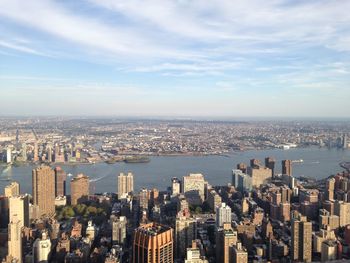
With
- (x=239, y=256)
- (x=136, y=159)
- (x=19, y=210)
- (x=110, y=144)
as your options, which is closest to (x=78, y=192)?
(x=19, y=210)

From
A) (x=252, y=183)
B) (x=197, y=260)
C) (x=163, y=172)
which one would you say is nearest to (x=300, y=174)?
(x=252, y=183)

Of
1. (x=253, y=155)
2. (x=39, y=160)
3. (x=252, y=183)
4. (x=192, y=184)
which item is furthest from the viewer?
(x=253, y=155)

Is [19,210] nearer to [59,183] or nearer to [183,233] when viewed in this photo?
[59,183]

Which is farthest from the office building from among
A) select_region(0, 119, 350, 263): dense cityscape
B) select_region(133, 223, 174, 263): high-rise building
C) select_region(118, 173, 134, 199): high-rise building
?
select_region(133, 223, 174, 263): high-rise building

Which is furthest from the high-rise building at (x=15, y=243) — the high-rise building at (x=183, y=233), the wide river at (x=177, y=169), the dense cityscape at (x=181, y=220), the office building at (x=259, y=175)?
the office building at (x=259, y=175)

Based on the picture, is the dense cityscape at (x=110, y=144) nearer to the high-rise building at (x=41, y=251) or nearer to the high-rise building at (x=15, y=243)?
the high-rise building at (x=15, y=243)

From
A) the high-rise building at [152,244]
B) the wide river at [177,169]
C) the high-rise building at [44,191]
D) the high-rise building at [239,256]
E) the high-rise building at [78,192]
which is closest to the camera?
the high-rise building at [152,244]

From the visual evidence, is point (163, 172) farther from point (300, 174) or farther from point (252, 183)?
point (300, 174)
